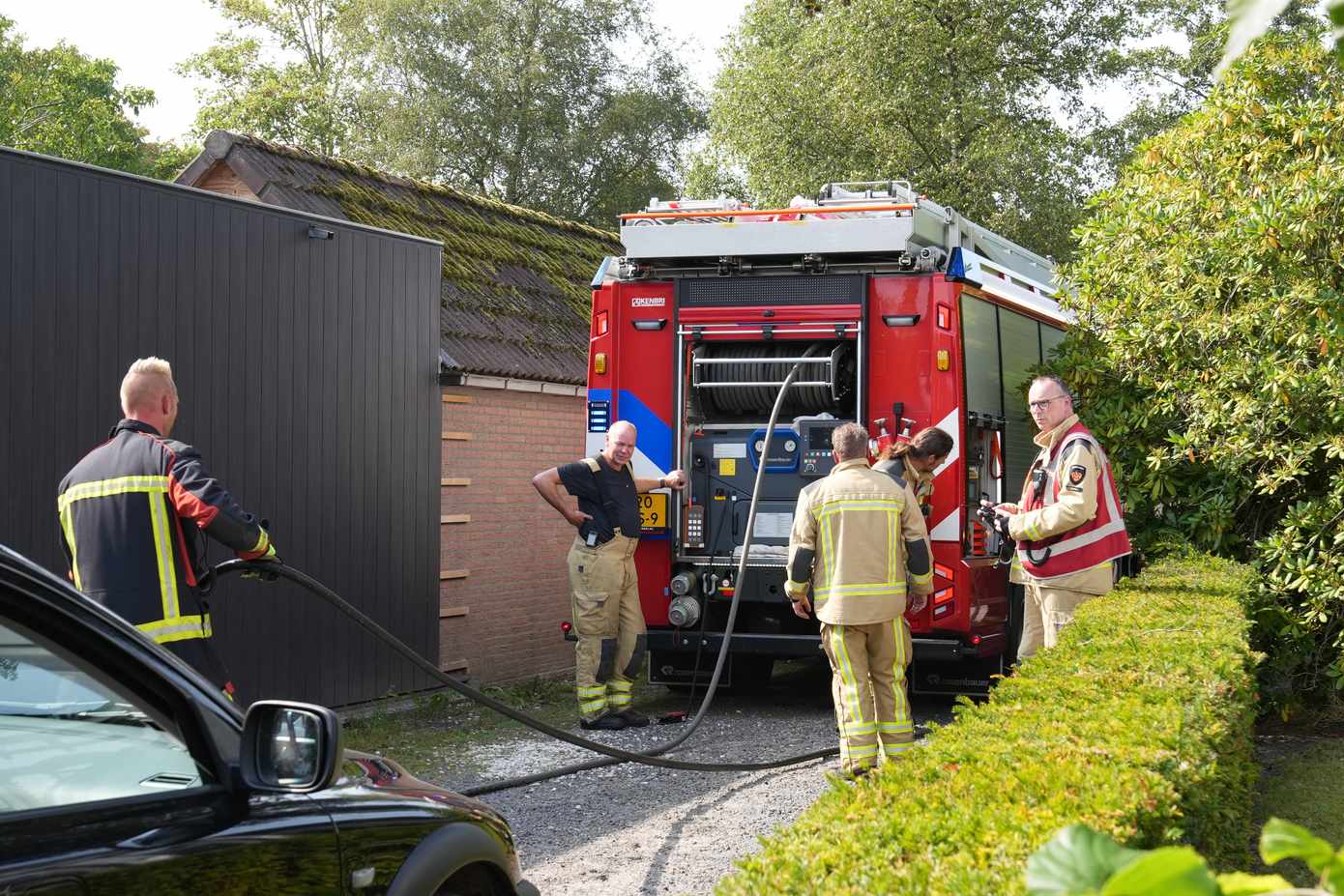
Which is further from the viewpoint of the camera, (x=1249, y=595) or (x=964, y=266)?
(x=964, y=266)

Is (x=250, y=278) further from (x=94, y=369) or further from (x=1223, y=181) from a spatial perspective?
(x=1223, y=181)

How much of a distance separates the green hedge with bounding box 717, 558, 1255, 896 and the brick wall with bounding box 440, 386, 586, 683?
5752 mm

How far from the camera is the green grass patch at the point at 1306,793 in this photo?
6500mm

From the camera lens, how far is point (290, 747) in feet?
8.46

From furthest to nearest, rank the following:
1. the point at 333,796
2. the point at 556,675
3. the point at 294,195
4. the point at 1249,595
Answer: the point at 556,675
the point at 294,195
the point at 1249,595
the point at 333,796

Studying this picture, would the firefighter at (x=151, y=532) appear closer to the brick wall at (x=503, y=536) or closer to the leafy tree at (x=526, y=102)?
the brick wall at (x=503, y=536)

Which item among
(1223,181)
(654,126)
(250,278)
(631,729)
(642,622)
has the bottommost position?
(631,729)

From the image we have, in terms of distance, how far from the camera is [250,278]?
8812 mm

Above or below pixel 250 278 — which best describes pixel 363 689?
below

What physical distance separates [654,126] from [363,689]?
3490cm

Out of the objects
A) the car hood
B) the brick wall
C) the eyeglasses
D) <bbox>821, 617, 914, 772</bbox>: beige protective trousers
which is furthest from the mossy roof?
the car hood

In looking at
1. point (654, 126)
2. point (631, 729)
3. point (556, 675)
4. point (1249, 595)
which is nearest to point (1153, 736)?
point (1249, 595)

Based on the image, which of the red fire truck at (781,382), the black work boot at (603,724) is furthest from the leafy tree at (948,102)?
the black work boot at (603,724)

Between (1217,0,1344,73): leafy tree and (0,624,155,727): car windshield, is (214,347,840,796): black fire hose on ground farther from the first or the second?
(1217,0,1344,73): leafy tree
